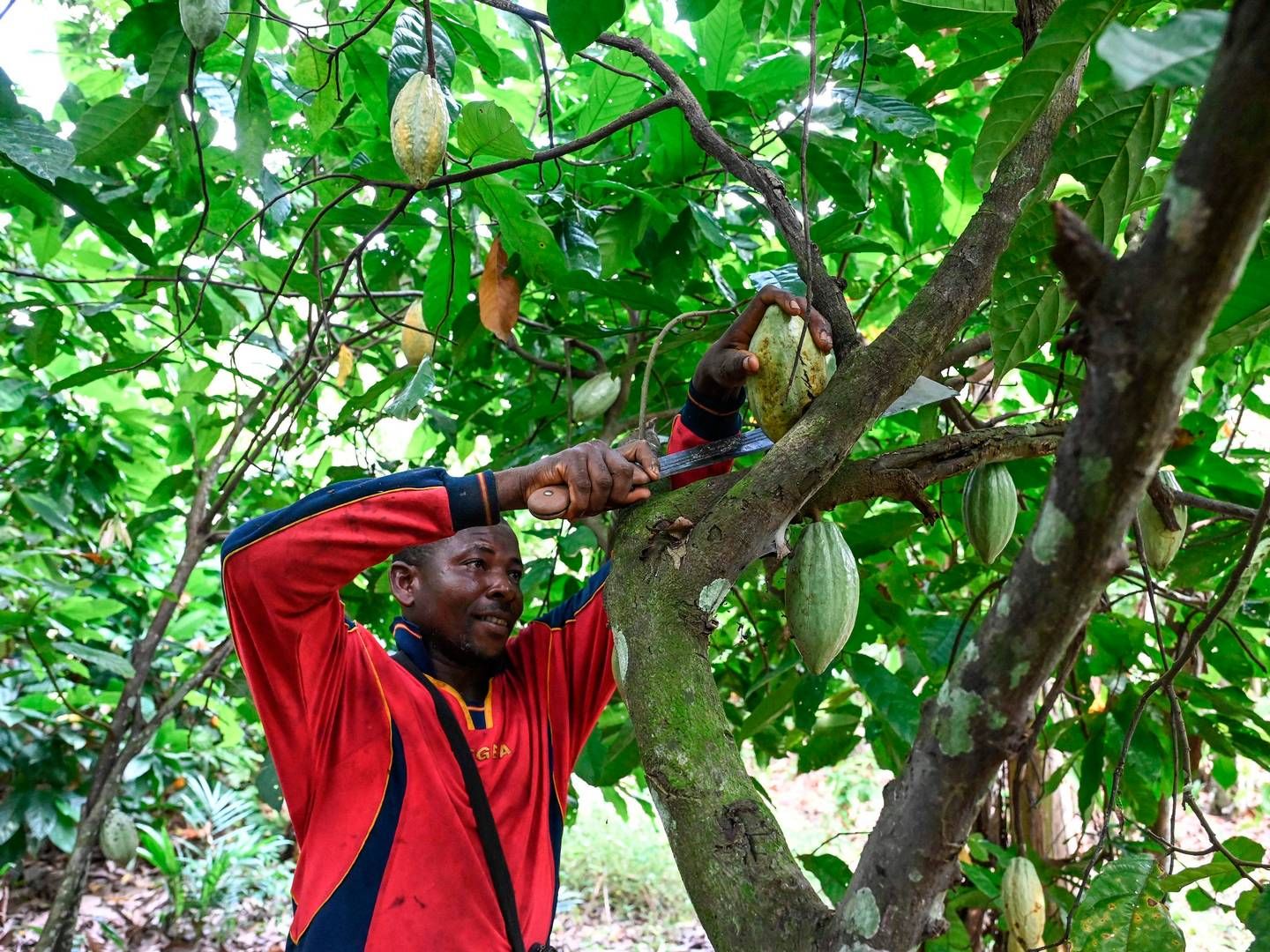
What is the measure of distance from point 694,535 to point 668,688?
6.5 inches

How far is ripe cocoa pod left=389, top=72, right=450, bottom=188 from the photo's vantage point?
1.22 meters

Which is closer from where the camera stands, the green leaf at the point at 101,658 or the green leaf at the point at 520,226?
the green leaf at the point at 520,226

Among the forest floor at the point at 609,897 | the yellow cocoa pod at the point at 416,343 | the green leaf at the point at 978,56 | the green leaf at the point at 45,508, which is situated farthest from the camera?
the forest floor at the point at 609,897

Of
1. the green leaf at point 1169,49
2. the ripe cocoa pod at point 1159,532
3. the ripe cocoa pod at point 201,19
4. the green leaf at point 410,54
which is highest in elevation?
the green leaf at point 410,54

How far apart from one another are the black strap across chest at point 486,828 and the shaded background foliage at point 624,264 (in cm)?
48

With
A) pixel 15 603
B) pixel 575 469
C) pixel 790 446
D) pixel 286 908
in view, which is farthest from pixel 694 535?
pixel 286 908

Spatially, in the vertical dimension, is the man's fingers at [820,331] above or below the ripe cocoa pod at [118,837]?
below

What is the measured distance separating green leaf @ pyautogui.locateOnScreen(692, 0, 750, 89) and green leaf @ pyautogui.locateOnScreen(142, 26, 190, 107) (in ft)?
2.65

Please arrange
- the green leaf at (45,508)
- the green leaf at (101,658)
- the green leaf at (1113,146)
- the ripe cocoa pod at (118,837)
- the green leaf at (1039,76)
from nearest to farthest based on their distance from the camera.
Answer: the green leaf at (1039,76) < the green leaf at (1113,146) < the green leaf at (101,658) < the green leaf at (45,508) < the ripe cocoa pod at (118,837)

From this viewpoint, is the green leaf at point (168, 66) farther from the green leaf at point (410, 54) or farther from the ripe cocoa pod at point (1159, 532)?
the ripe cocoa pod at point (1159, 532)

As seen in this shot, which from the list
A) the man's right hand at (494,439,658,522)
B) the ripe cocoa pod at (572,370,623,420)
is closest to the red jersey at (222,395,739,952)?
the man's right hand at (494,439,658,522)

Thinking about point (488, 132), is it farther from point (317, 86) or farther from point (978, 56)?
point (978, 56)

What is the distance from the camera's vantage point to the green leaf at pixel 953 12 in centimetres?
129

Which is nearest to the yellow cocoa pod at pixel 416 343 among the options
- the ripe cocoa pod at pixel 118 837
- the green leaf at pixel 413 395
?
the green leaf at pixel 413 395
